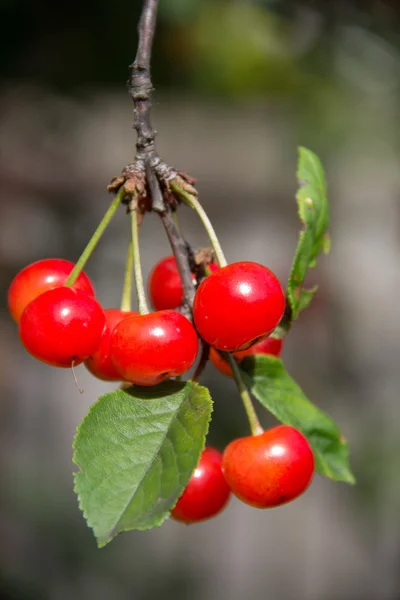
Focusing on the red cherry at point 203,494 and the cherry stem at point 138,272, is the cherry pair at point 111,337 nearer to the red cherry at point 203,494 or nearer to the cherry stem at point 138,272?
the cherry stem at point 138,272

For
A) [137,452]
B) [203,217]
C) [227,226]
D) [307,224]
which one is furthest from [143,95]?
[227,226]

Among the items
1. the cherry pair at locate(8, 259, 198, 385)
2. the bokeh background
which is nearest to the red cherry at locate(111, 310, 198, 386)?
the cherry pair at locate(8, 259, 198, 385)

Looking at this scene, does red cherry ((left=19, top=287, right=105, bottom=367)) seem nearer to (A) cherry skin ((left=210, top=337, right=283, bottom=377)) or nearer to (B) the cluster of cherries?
(B) the cluster of cherries

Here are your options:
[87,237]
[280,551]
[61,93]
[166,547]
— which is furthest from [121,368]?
[280,551]

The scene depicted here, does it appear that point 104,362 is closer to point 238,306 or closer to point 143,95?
point 238,306

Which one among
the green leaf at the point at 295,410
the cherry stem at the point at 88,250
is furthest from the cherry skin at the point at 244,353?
the cherry stem at the point at 88,250

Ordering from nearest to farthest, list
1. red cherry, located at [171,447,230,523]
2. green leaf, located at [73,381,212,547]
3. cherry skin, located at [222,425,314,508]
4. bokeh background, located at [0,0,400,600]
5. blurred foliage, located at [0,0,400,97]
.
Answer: green leaf, located at [73,381,212,547]
cherry skin, located at [222,425,314,508]
red cherry, located at [171,447,230,523]
blurred foliage, located at [0,0,400,97]
bokeh background, located at [0,0,400,600]
